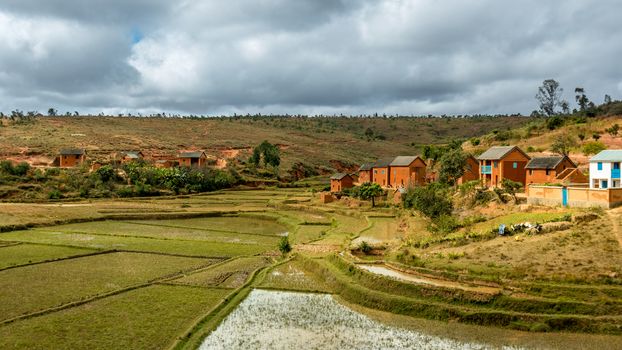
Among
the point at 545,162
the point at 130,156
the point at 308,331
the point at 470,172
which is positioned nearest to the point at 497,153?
the point at 545,162

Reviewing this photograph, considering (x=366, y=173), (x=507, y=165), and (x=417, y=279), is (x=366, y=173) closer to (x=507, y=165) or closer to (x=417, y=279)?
(x=507, y=165)

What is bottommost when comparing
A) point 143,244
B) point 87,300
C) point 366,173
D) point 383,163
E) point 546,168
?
point 87,300

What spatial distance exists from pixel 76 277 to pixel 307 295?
1212 cm

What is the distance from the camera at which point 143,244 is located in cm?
3788

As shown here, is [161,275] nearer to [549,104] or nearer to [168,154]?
[168,154]

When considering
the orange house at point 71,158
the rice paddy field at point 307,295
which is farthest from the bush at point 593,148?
the orange house at point 71,158

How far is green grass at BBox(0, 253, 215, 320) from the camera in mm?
22814

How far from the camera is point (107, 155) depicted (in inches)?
3580

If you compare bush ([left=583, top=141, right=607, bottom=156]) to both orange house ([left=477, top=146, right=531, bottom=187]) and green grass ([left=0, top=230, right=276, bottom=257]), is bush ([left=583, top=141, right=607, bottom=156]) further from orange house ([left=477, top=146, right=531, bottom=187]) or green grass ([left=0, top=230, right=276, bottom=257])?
green grass ([left=0, top=230, right=276, bottom=257])

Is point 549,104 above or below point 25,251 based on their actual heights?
above

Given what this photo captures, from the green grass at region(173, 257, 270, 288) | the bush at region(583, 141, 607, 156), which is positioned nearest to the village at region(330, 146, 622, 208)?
the bush at region(583, 141, 607, 156)

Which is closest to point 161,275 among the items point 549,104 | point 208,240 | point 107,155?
point 208,240

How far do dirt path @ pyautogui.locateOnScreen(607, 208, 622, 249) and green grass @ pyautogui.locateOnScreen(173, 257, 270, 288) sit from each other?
1853 cm

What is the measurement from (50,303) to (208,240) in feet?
58.6
